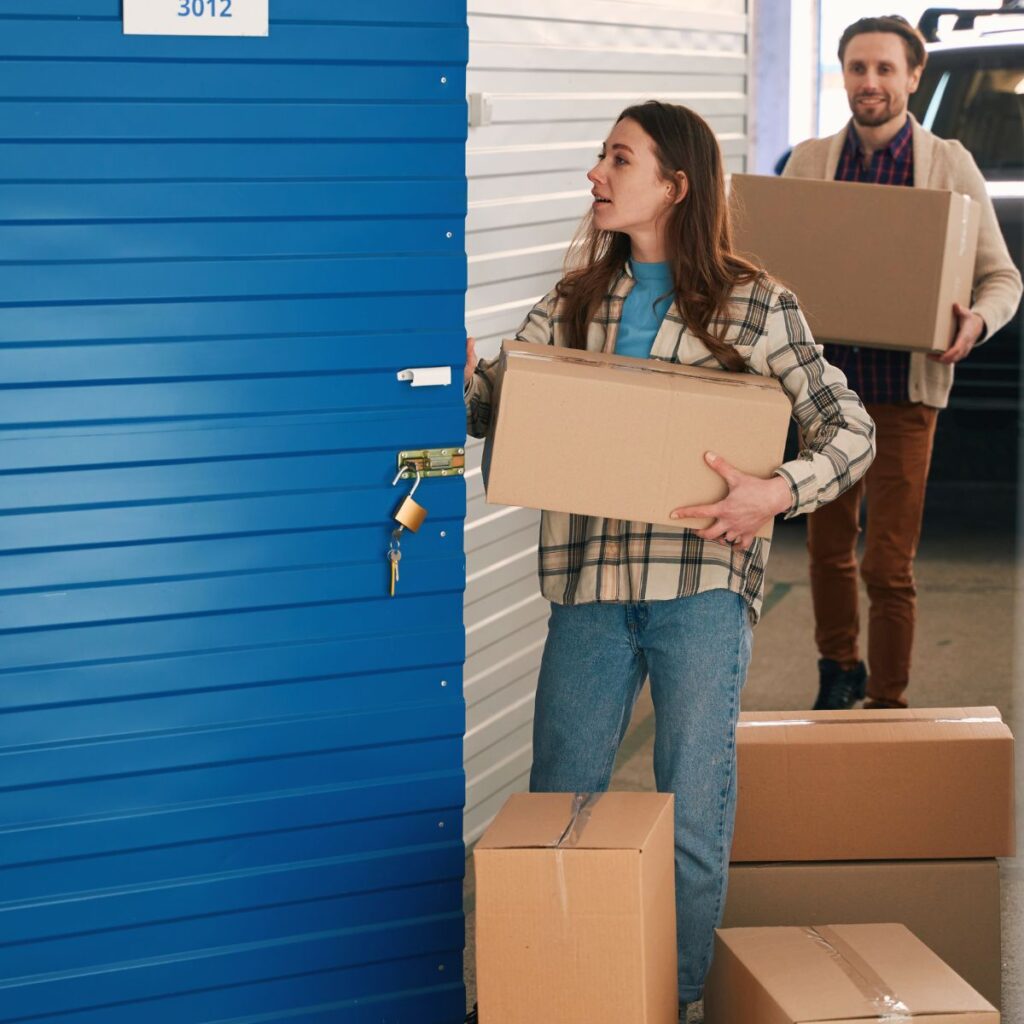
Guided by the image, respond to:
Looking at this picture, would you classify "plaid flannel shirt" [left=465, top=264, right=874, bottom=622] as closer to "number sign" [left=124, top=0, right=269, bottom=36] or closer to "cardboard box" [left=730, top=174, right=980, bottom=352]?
"number sign" [left=124, top=0, right=269, bottom=36]

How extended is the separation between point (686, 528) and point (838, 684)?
2.23 m

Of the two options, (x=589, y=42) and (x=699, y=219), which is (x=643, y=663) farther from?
(x=589, y=42)

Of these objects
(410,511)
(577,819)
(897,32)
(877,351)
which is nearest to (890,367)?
(877,351)

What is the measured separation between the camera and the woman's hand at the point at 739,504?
2594 mm

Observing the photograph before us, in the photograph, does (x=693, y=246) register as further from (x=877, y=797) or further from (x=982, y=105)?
(x=982, y=105)

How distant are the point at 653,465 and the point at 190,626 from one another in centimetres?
75

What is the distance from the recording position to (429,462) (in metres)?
2.63

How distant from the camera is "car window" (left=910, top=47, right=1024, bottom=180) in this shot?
689 centimetres

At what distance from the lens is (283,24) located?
246cm

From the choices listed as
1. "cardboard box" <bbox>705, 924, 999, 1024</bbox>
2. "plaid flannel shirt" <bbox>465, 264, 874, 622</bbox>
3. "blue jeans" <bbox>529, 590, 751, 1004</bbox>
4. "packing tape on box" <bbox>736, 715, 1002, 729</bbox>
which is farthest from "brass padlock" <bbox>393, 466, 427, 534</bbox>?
"packing tape on box" <bbox>736, 715, 1002, 729</bbox>

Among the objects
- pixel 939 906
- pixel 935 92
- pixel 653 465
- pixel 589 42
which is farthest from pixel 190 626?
pixel 935 92

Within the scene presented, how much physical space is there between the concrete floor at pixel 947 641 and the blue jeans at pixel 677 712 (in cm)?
64

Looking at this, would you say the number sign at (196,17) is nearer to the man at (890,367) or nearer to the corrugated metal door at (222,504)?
the corrugated metal door at (222,504)

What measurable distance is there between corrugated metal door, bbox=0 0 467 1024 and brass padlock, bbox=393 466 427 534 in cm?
3
